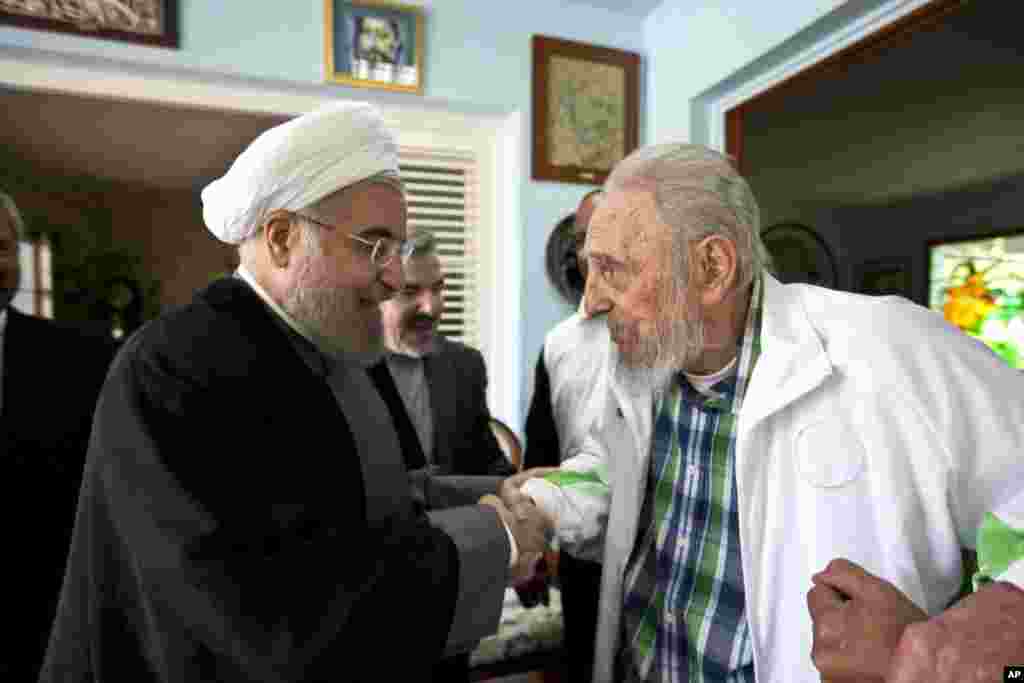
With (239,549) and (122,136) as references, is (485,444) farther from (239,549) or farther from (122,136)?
(122,136)

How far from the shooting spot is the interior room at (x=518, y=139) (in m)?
1.92

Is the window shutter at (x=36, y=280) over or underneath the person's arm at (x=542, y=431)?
over

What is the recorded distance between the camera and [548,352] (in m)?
2.44

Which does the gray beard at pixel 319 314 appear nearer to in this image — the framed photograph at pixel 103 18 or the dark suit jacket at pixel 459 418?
the dark suit jacket at pixel 459 418

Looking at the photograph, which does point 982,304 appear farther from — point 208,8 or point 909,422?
point 208,8

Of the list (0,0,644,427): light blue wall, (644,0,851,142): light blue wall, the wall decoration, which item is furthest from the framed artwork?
(0,0,644,427): light blue wall

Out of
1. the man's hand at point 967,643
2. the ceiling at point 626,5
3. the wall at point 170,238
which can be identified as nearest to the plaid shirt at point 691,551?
the man's hand at point 967,643

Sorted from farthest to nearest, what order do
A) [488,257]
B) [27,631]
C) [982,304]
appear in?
[488,257]
[982,304]
[27,631]

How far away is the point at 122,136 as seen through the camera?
3072 mm

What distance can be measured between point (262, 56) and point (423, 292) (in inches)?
61.6

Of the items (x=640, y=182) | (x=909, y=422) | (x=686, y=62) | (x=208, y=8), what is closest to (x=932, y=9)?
(x=686, y=62)

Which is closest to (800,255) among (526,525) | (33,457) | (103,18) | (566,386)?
(566,386)

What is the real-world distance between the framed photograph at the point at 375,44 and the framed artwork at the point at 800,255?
206 centimetres

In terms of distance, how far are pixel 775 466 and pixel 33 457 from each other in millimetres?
1968
